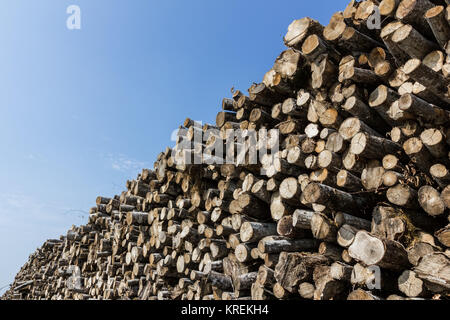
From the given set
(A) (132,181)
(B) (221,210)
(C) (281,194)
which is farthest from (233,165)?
(A) (132,181)

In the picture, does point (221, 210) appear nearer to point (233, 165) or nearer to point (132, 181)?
point (233, 165)

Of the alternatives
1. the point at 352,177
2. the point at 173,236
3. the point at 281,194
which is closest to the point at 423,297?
the point at 352,177

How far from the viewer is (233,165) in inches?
152

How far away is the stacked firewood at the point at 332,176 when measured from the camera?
2453 millimetres

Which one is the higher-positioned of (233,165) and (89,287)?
(233,165)

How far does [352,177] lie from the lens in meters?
2.86

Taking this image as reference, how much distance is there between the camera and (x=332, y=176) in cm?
299

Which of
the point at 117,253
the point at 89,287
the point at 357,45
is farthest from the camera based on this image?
the point at 89,287

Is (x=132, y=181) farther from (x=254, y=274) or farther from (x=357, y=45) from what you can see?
(x=357, y=45)

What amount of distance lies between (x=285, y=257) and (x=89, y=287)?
5205 mm

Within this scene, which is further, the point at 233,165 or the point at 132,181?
the point at 132,181

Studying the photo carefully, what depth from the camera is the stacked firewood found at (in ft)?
8.05

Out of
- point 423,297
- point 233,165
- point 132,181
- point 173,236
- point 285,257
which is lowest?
point 423,297

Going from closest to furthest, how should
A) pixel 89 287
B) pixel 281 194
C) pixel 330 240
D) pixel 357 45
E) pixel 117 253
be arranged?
pixel 330 240
pixel 357 45
pixel 281 194
pixel 117 253
pixel 89 287
